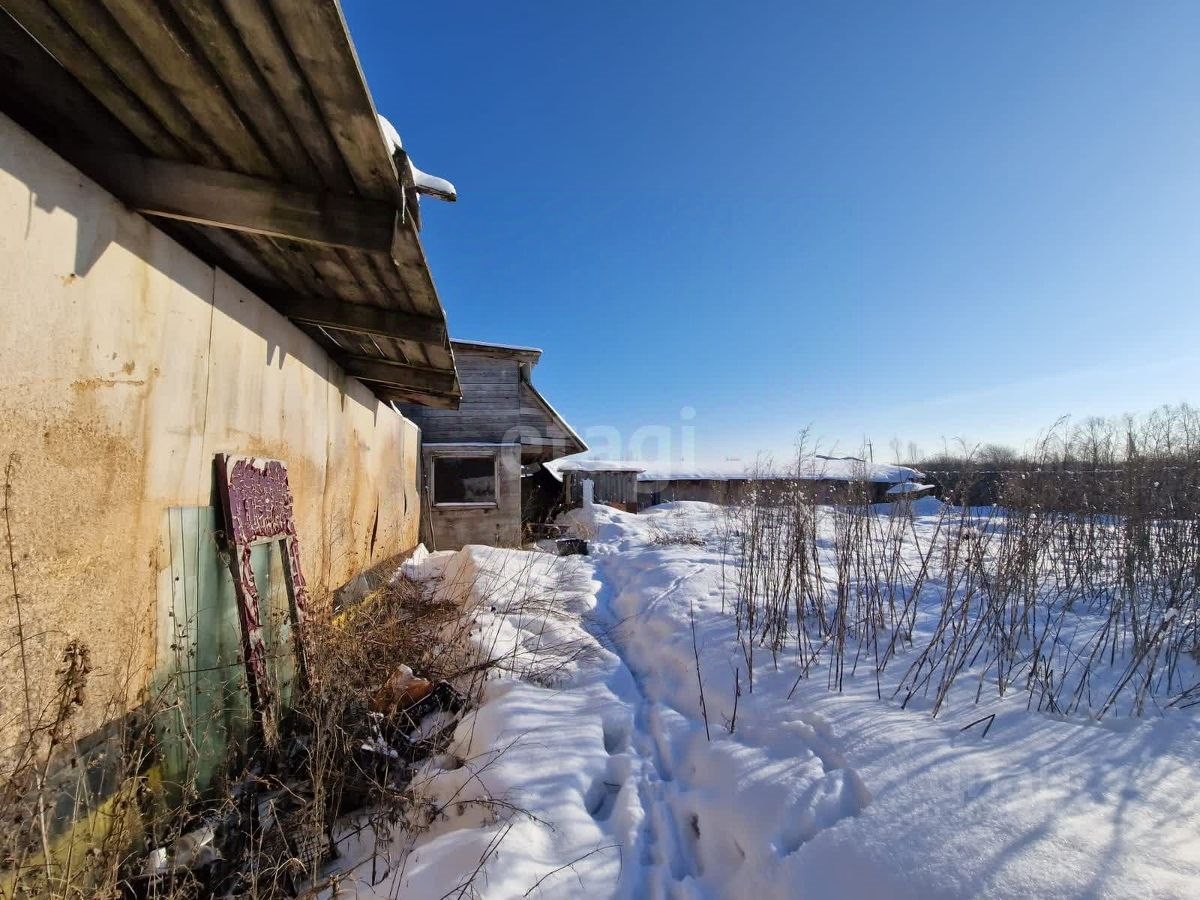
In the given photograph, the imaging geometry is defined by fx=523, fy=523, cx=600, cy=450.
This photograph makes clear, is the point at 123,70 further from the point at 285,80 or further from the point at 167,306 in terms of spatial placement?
the point at 167,306

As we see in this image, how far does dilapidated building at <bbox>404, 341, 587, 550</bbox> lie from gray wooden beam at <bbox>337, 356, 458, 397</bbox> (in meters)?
4.56

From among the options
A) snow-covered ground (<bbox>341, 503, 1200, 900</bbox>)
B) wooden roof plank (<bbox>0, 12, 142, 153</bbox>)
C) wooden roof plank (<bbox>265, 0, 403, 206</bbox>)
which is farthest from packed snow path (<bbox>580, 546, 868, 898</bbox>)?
wooden roof plank (<bbox>0, 12, 142, 153</bbox>)

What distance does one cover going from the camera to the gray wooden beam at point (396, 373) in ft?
17.4

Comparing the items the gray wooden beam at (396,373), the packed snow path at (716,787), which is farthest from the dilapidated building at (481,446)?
the packed snow path at (716,787)

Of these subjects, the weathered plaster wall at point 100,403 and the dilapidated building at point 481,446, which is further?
the dilapidated building at point 481,446

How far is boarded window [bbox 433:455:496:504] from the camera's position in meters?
10.5

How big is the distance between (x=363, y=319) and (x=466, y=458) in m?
6.80

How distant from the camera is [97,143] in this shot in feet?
6.97

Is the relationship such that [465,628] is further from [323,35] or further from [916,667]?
[323,35]

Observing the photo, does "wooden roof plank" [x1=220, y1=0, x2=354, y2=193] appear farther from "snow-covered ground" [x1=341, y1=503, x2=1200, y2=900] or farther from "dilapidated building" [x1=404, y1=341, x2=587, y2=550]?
"dilapidated building" [x1=404, y1=341, x2=587, y2=550]

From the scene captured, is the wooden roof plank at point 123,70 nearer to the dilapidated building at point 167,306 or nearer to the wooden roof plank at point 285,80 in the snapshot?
the dilapidated building at point 167,306

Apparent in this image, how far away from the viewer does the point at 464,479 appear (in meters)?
10.5

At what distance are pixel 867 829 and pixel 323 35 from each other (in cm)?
341

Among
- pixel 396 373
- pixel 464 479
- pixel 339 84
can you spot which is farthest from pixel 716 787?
pixel 464 479
